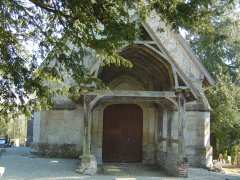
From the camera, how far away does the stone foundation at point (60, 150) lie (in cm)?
1902

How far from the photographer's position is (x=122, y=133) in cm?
1969

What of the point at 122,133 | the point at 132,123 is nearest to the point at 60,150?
the point at 122,133

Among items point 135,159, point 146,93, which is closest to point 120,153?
point 135,159

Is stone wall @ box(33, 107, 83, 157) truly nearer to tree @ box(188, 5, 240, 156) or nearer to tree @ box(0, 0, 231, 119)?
tree @ box(188, 5, 240, 156)

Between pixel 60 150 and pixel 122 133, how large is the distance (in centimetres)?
288

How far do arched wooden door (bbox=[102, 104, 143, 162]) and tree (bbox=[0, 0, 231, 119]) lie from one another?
450 inches

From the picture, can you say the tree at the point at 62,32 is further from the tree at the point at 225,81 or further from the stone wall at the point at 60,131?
the tree at the point at 225,81

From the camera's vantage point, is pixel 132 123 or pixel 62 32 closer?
pixel 62 32

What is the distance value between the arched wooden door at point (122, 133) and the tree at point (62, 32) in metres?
11.4

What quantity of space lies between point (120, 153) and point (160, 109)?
8.89 ft

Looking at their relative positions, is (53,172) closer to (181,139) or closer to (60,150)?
(181,139)

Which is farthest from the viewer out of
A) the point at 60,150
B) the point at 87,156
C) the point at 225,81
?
the point at 225,81

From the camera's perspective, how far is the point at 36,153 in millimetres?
19297

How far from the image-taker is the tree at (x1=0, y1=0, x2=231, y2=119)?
23.0 ft
